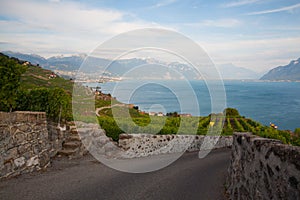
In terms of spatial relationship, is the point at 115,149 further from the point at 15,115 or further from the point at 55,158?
the point at 15,115

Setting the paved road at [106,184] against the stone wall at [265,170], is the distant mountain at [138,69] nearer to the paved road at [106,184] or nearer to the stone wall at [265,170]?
the paved road at [106,184]

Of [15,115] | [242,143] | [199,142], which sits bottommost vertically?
[199,142]

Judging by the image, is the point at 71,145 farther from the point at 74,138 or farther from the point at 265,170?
the point at 265,170

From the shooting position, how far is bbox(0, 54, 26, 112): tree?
8.18 metres

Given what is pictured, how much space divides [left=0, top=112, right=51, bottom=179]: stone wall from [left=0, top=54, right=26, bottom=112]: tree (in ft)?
4.60

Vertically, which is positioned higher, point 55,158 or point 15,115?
point 15,115

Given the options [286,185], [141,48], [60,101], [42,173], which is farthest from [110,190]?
[141,48]

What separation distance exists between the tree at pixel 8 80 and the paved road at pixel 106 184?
2585mm

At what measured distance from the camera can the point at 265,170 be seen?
458 cm

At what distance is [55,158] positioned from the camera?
31.7 feet

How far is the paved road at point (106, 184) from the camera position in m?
6.28

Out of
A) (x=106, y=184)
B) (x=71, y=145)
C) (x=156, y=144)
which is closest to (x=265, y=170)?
(x=106, y=184)

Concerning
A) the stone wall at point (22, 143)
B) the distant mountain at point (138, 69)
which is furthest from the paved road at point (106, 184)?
the distant mountain at point (138, 69)

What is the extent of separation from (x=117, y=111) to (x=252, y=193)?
546 inches
